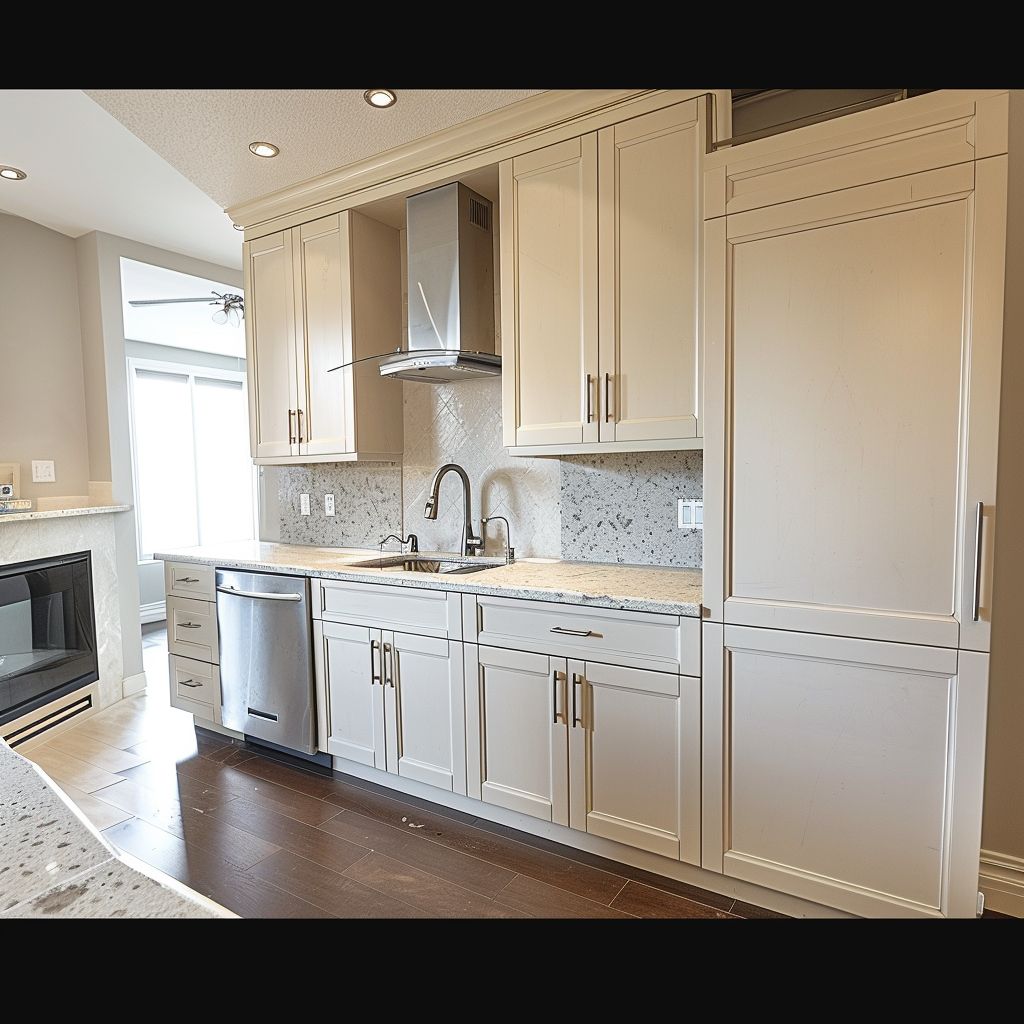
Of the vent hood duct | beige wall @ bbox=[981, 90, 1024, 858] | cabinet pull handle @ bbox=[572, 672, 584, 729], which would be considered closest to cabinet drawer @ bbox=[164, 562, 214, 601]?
the vent hood duct

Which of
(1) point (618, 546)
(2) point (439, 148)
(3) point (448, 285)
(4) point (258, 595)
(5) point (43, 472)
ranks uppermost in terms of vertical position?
(2) point (439, 148)

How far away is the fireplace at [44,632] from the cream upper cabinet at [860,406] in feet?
11.0

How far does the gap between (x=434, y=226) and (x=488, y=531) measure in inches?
51.8

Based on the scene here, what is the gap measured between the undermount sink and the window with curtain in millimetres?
3988

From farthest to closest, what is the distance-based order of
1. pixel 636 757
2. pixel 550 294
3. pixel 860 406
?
pixel 550 294 → pixel 636 757 → pixel 860 406

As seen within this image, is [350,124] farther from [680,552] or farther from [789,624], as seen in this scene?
[789,624]

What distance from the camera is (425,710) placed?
8.21 ft

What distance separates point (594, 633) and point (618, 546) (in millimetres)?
648

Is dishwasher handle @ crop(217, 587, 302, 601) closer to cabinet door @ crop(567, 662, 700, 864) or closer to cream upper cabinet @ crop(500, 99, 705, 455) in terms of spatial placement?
cream upper cabinet @ crop(500, 99, 705, 455)

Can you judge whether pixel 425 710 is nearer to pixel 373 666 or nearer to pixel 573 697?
pixel 373 666

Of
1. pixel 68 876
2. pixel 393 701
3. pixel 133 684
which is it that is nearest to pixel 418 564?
pixel 393 701

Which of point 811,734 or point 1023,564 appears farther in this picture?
point 1023,564
